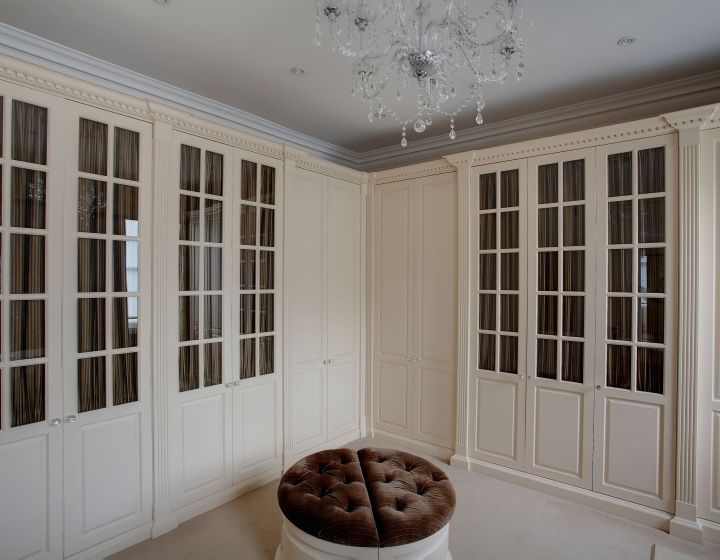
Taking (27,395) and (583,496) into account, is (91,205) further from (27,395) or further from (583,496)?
(583,496)

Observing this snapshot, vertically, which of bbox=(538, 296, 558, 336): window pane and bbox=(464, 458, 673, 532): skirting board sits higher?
bbox=(538, 296, 558, 336): window pane

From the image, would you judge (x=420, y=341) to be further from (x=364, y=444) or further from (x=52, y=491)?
(x=52, y=491)

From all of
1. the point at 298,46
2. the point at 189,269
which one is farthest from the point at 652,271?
the point at 189,269

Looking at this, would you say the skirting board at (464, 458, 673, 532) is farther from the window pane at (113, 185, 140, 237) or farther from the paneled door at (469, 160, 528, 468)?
the window pane at (113, 185, 140, 237)

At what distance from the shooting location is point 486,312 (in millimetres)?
3225

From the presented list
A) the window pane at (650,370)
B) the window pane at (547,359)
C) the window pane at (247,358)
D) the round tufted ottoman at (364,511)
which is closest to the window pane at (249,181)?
the window pane at (247,358)

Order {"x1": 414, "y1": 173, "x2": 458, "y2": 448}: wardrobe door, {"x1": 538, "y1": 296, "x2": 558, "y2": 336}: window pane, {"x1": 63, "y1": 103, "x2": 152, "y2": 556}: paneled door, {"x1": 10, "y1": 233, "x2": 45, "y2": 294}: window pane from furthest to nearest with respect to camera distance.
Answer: {"x1": 414, "y1": 173, "x2": 458, "y2": 448}: wardrobe door < {"x1": 538, "y1": 296, "x2": 558, "y2": 336}: window pane < {"x1": 63, "y1": 103, "x2": 152, "y2": 556}: paneled door < {"x1": 10, "y1": 233, "x2": 45, "y2": 294}: window pane

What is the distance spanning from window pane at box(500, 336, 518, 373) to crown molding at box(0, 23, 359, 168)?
2.60 meters

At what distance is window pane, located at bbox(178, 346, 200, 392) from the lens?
2527mm

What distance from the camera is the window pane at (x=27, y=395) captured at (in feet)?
6.23

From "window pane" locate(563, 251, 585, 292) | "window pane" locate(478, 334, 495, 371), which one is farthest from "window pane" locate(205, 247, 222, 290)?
"window pane" locate(563, 251, 585, 292)

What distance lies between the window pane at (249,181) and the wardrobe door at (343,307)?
78 cm

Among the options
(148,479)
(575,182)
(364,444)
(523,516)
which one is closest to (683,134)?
(575,182)

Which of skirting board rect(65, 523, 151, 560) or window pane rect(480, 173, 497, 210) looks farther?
window pane rect(480, 173, 497, 210)
